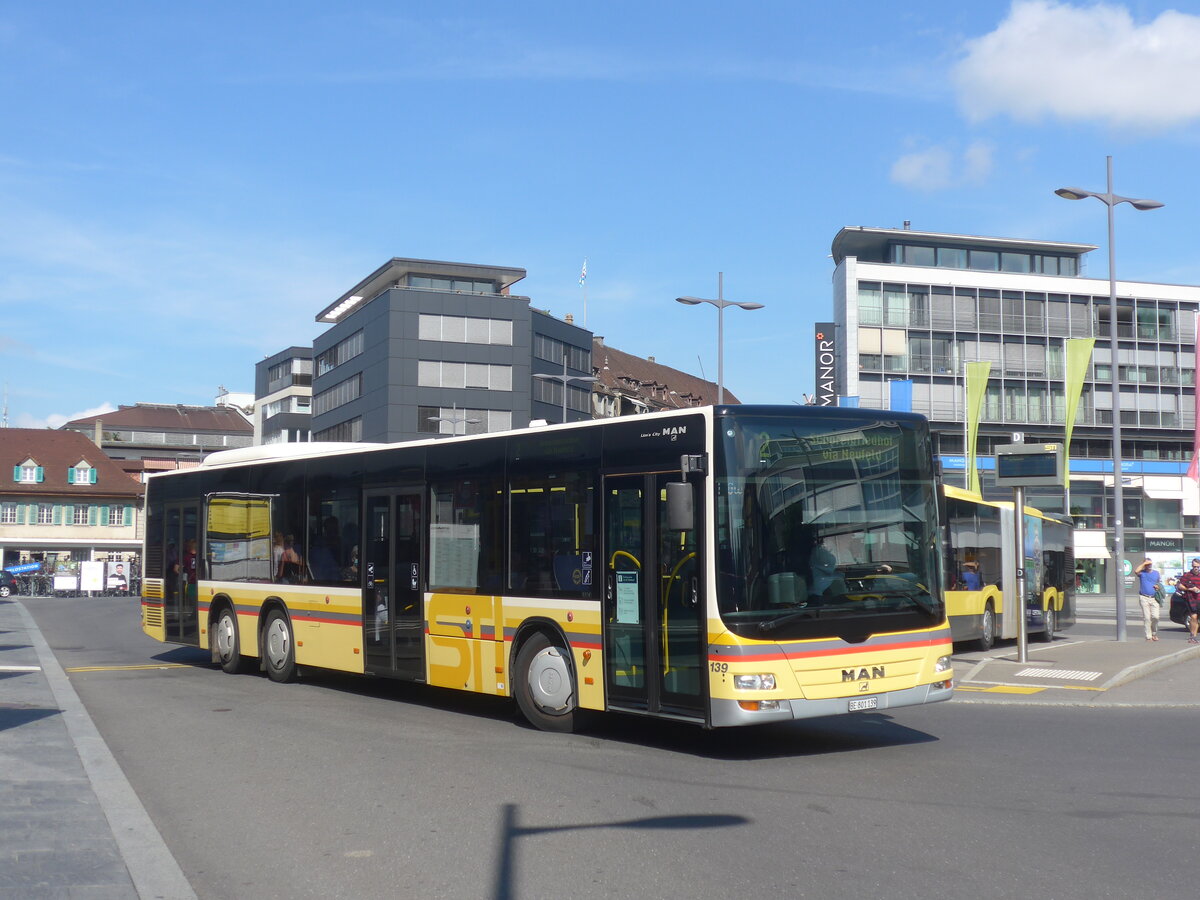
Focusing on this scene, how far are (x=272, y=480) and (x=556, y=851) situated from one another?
446 inches

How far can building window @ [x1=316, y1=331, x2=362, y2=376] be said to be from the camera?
83312mm

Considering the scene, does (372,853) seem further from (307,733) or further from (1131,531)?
(1131,531)

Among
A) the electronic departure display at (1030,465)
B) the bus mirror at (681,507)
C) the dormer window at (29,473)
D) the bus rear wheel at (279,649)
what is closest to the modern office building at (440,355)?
the dormer window at (29,473)

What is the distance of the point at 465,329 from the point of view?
7988 centimetres

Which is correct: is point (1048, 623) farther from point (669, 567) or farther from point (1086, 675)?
point (669, 567)

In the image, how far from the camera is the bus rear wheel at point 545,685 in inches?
469

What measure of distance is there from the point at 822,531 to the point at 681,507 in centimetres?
122

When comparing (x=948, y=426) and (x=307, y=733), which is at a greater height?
(x=948, y=426)

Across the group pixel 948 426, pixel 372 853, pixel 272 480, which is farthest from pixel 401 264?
pixel 372 853

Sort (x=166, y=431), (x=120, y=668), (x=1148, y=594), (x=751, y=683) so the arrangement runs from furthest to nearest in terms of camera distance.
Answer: (x=166, y=431)
(x=1148, y=594)
(x=120, y=668)
(x=751, y=683)

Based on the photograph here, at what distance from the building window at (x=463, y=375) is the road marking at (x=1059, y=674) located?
62.6m

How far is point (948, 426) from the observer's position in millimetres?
69562

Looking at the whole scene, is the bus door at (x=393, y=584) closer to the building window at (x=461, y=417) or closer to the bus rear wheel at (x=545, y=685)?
the bus rear wheel at (x=545, y=685)

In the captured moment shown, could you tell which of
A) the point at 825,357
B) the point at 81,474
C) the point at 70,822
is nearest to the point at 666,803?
the point at 70,822
